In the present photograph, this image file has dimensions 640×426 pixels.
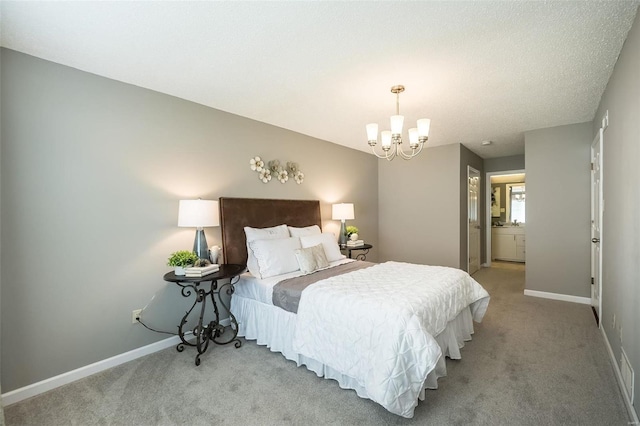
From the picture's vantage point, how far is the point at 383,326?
1.90 meters

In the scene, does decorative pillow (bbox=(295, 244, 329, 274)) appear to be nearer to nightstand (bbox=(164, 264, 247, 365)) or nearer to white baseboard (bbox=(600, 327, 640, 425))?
nightstand (bbox=(164, 264, 247, 365))

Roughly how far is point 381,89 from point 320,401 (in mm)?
2597

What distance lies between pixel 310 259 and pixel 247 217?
0.93m

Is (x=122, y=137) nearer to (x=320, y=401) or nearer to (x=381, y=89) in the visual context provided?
(x=381, y=89)

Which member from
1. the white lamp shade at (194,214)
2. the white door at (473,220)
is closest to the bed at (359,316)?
the white lamp shade at (194,214)

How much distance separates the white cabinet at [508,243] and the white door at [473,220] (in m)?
1.60

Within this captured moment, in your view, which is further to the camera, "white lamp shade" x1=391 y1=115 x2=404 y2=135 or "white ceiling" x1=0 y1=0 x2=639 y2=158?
"white lamp shade" x1=391 y1=115 x2=404 y2=135

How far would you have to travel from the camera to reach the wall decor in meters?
3.63

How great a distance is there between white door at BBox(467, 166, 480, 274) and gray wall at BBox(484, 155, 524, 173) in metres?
0.56

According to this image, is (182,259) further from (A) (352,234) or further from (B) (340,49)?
(A) (352,234)

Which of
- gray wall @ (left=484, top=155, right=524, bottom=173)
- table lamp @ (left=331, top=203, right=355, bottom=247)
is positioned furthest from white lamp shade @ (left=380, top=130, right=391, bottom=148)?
gray wall @ (left=484, top=155, right=524, bottom=173)

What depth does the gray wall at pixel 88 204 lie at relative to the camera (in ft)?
6.88

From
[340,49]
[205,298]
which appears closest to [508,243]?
[340,49]

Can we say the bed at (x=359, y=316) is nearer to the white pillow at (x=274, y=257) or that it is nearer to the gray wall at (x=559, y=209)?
the white pillow at (x=274, y=257)
